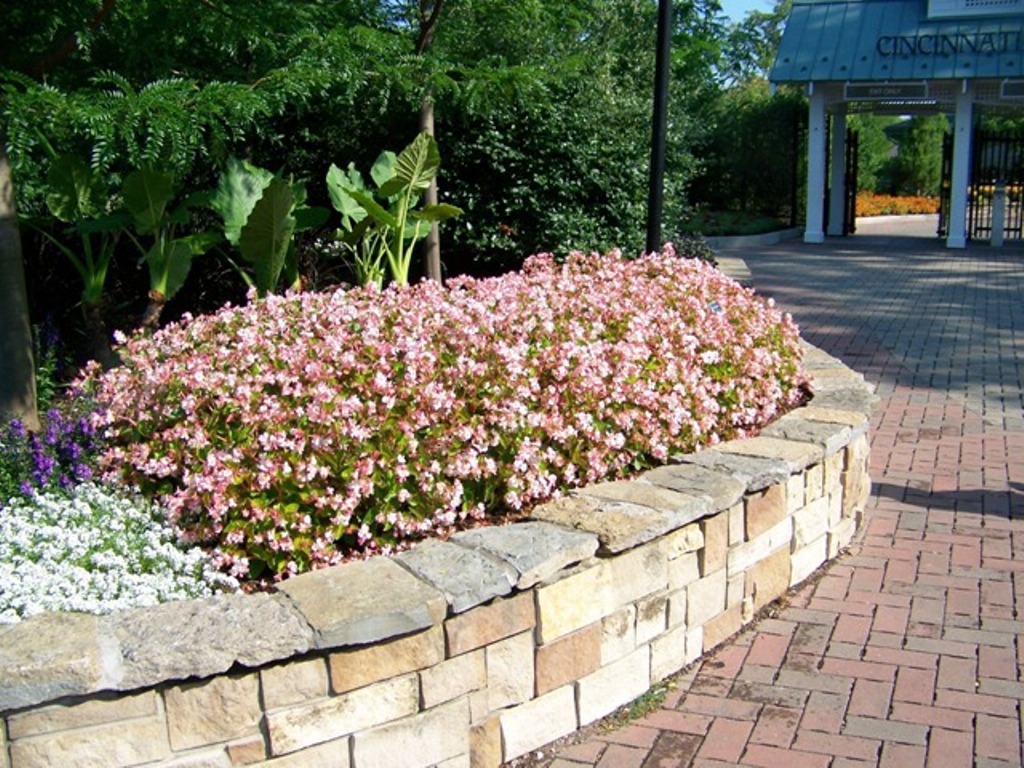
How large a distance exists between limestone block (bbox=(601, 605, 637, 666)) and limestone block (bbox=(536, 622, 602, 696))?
2 centimetres

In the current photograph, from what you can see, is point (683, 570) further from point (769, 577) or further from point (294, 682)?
point (294, 682)

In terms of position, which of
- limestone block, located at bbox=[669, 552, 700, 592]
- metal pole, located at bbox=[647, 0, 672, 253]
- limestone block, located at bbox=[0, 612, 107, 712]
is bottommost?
limestone block, located at bbox=[669, 552, 700, 592]

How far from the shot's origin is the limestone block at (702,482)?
378cm

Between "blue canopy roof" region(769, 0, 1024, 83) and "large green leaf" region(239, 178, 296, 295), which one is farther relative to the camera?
"blue canopy roof" region(769, 0, 1024, 83)

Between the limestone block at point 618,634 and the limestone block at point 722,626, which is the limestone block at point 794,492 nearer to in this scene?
the limestone block at point 722,626

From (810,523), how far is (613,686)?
1388 millimetres

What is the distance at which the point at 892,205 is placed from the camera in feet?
89.5

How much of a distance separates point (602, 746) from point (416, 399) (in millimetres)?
1276

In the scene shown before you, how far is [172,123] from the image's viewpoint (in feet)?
15.4

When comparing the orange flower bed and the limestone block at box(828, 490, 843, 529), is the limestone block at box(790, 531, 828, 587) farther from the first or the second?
the orange flower bed

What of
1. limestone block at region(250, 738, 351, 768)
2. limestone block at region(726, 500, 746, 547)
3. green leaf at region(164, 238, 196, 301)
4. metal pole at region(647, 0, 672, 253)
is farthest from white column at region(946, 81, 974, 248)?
limestone block at region(250, 738, 351, 768)

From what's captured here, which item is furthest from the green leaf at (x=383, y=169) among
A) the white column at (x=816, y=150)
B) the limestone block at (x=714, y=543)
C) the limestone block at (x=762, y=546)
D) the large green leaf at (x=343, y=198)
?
the white column at (x=816, y=150)

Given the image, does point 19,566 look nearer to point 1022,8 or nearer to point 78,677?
point 78,677

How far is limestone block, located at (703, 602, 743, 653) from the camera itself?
3900mm
